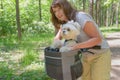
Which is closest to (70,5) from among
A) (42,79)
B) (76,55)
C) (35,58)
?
(76,55)

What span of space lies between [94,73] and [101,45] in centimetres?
37

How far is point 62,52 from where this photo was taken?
3.28 metres

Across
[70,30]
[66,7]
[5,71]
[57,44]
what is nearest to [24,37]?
[5,71]

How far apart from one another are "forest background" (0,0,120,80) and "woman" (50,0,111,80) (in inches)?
10.7

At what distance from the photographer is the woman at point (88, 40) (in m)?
3.55

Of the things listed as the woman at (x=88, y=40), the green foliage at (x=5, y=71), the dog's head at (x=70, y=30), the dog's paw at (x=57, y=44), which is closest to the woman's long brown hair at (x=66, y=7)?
the woman at (x=88, y=40)

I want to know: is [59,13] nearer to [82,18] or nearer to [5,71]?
[82,18]

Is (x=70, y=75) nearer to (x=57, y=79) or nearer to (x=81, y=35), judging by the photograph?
(x=57, y=79)

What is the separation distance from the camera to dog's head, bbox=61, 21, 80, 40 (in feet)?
11.3

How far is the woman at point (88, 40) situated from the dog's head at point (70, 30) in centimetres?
10

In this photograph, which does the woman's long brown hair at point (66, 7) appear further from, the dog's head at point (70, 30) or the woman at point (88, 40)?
the dog's head at point (70, 30)

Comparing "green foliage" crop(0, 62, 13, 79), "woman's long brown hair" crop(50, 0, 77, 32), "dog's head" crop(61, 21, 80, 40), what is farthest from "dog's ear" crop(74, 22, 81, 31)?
"green foliage" crop(0, 62, 13, 79)

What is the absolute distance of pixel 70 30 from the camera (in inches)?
135

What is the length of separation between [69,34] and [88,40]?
249mm
